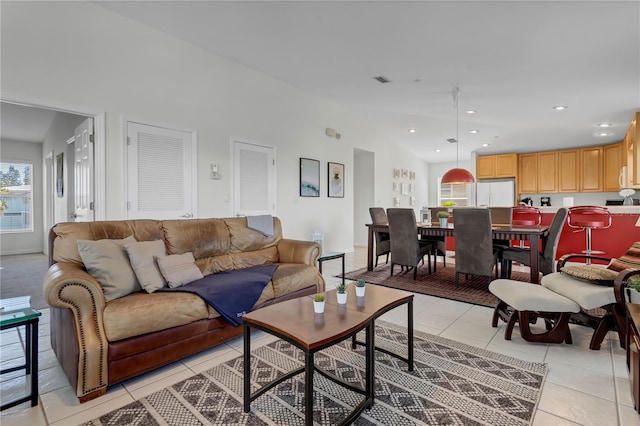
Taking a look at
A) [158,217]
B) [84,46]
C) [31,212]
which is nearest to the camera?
[84,46]

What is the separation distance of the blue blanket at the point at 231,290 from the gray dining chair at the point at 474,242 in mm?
2435

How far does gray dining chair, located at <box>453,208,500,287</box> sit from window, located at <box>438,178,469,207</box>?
7363 millimetres

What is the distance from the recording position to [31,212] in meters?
7.44

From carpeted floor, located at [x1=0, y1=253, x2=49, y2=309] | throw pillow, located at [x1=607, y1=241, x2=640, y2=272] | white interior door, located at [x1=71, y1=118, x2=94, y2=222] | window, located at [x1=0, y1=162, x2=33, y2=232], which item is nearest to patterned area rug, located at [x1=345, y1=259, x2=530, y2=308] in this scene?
throw pillow, located at [x1=607, y1=241, x2=640, y2=272]

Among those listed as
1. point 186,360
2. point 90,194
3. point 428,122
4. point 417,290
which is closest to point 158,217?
point 90,194

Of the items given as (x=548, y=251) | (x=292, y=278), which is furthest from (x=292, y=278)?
(x=548, y=251)

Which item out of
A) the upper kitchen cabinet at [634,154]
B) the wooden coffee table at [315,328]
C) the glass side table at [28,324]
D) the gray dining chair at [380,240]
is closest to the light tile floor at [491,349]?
the glass side table at [28,324]

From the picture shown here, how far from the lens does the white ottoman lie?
225 cm

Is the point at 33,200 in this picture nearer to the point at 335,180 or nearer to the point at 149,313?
the point at 335,180

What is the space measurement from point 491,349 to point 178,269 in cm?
242

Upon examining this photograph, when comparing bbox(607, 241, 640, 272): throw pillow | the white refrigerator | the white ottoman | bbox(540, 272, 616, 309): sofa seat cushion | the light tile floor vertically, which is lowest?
the light tile floor

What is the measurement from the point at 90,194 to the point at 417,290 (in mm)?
3879

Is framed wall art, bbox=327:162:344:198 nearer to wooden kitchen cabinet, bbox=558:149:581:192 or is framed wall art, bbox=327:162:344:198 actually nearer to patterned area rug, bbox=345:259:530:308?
patterned area rug, bbox=345:259:530:308

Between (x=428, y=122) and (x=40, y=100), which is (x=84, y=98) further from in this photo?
(x=428, y=122)
